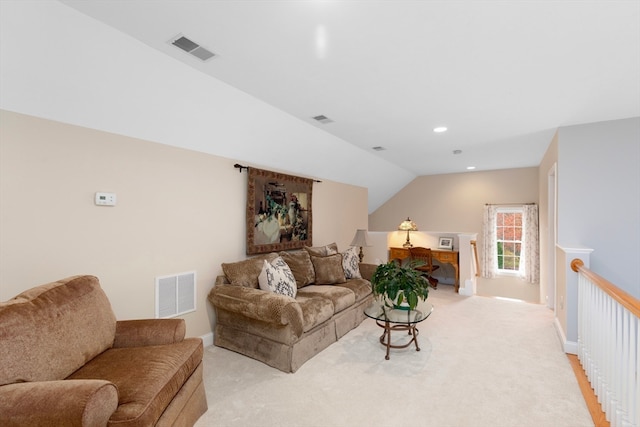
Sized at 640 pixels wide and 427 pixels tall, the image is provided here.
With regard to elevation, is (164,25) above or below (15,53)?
above

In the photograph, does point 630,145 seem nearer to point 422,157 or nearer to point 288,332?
point 422,157

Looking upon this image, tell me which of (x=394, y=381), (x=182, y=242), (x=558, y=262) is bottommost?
(x=394, y=381)

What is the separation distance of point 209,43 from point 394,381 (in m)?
2.92

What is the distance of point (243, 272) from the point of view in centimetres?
314

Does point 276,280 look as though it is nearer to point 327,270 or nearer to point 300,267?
point 300,267

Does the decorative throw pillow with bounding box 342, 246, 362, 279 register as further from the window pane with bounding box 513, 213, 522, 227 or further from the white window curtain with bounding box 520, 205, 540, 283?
the window pane with bounding box 513, 213, 522, 227

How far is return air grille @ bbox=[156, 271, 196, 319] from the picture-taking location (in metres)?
2.77

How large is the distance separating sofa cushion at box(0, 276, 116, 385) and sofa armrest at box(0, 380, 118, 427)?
14 centimetres

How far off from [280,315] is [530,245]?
5.80 meters

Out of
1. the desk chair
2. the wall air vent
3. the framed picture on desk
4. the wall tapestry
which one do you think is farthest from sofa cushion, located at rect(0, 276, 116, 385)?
the framed picture on desk

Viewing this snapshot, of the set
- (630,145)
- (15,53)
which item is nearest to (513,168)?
(630,145)

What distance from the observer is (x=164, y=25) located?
1775 millimetres

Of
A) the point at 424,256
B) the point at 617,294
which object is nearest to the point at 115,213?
the point at 617,294

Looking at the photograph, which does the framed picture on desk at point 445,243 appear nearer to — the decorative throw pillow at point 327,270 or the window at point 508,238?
the window at point 508,238
